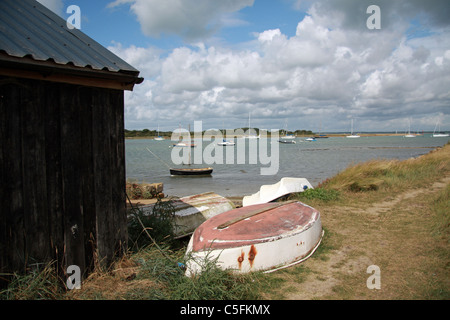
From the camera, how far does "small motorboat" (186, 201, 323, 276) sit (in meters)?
4.52

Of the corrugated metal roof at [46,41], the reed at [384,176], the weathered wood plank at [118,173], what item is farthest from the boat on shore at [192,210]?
the reed at [384,176]

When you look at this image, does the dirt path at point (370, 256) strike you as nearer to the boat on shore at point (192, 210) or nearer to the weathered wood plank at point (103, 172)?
the weathered wood plank at point (103, 172)

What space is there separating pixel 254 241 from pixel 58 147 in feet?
9.94

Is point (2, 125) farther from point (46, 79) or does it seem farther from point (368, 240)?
point (368, 240)

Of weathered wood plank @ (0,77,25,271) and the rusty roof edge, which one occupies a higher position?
the rusty roof edge

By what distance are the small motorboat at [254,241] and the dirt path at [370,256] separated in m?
0.33

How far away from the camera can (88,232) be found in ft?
12.9

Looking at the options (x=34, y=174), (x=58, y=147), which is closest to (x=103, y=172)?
(x=58, y=147)

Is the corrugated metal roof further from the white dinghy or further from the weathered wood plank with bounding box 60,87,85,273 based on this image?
the white dinghy

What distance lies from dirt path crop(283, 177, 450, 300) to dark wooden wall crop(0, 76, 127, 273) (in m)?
2.74

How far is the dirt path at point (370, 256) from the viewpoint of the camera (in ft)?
13.9

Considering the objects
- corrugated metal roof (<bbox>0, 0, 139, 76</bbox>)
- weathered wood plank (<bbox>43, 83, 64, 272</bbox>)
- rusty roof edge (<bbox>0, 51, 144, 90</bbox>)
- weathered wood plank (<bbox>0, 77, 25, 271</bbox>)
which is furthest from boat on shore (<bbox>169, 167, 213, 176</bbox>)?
weathered wood plank (<bbox>0, 77, 25, 271</bbox>)
